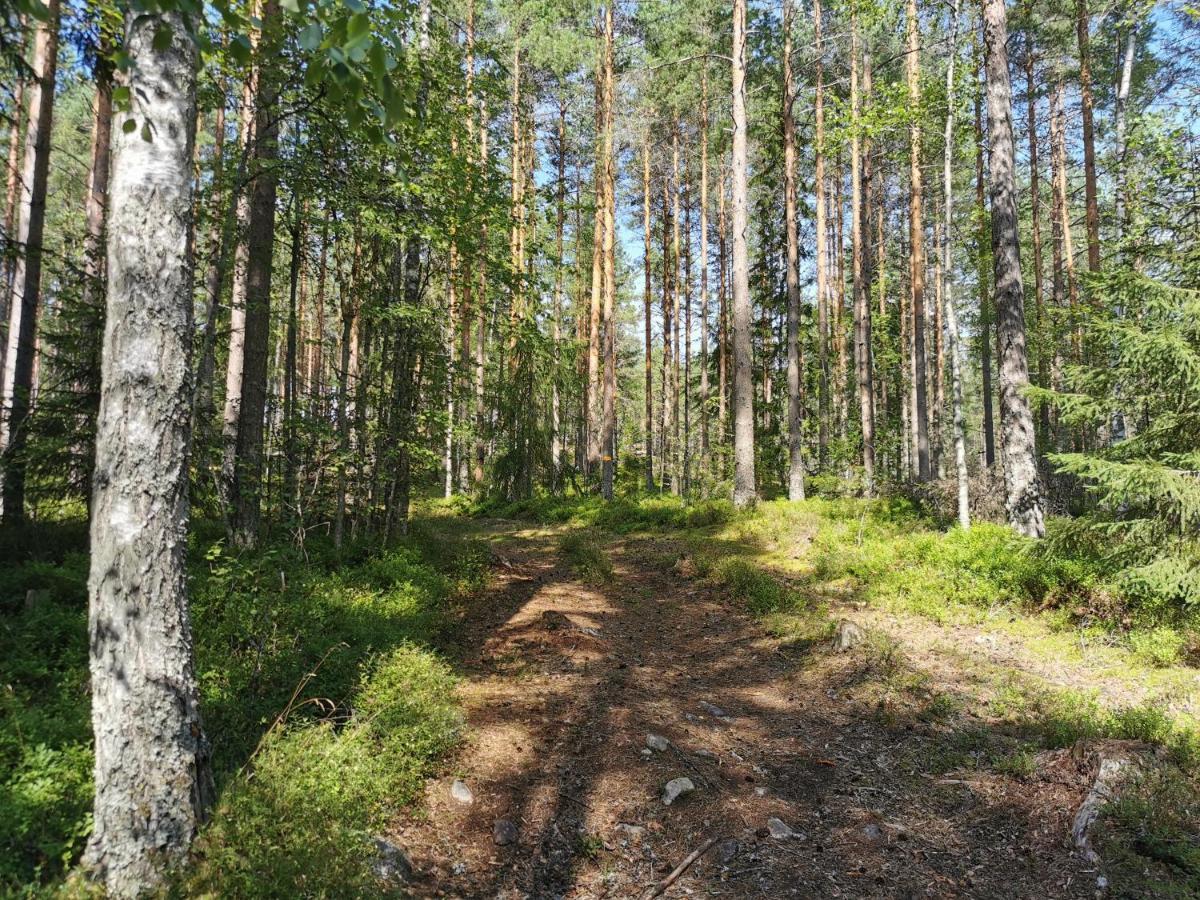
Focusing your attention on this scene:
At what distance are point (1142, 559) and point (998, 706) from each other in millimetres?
2725

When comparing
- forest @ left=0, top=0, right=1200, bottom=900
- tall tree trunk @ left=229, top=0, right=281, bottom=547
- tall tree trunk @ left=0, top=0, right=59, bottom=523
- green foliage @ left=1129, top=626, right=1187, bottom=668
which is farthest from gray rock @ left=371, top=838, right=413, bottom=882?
green foliage @ left=1129, top=626, right=1187, bottom=668

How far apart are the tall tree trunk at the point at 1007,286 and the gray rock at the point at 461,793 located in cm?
868

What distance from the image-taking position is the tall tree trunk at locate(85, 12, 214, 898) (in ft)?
9.84

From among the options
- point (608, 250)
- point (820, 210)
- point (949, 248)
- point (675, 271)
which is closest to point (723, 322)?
point (675, 271)

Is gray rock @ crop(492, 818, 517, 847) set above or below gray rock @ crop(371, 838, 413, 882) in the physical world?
below

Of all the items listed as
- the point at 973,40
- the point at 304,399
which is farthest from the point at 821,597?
the point at 973,40

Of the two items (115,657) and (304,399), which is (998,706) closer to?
(115,657)

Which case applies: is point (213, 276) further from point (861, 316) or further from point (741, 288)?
point (861, 316)

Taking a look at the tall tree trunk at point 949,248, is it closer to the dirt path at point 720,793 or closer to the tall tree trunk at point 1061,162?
the dirt path at point 720,793

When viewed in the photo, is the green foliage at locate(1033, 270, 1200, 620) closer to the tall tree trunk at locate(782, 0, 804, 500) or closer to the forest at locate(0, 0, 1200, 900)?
the forest at locate(0, 0, 1200, 900)

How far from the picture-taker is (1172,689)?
5.32 m

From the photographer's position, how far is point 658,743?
16.4ft

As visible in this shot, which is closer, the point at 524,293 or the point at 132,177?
the point at 132,177

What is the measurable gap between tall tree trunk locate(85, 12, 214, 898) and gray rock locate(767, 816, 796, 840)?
11.3 ft
